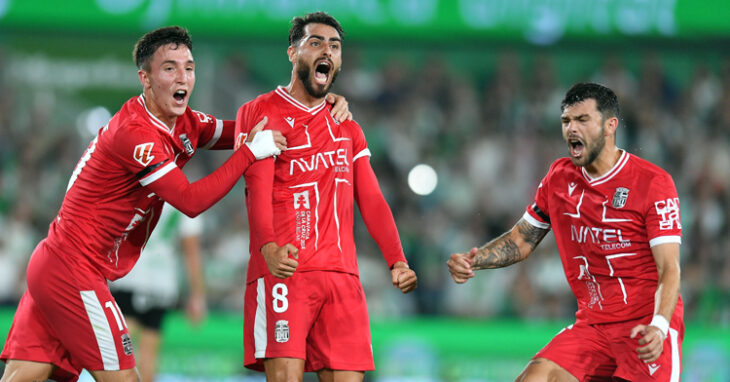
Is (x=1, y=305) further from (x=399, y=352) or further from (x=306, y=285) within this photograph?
(x=306, y=285)

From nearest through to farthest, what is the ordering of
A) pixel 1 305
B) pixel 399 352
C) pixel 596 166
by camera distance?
pixel 596 166, pixel 399 352, pixel 1 305

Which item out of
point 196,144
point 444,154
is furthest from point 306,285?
point 444,154

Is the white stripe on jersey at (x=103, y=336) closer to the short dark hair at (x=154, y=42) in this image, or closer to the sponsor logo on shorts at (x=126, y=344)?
the sponsor logo on shorts at (x=126, y=344)

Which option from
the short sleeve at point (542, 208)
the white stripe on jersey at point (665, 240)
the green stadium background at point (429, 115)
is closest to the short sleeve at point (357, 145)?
the short sleeve at point (542, 208)

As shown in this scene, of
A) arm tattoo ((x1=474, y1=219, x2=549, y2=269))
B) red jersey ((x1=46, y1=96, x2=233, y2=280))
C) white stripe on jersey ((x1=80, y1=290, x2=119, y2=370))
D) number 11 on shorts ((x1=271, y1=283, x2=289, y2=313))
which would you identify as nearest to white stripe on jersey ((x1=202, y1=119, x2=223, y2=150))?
red jersey ((x1=46, y1=96, x2=233, y2=280))

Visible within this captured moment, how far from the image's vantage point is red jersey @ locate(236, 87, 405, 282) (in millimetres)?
5082

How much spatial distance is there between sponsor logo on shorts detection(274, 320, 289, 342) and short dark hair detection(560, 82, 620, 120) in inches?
83.2

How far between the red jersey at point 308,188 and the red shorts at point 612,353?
1151mm

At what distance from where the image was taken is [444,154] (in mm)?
11484

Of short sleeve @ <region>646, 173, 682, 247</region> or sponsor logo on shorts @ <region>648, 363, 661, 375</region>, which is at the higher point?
short sleeve @ <region>646, 173, 682, 247</region>

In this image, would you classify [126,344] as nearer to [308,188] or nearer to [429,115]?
[308,188]

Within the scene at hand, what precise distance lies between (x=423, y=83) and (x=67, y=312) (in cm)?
767

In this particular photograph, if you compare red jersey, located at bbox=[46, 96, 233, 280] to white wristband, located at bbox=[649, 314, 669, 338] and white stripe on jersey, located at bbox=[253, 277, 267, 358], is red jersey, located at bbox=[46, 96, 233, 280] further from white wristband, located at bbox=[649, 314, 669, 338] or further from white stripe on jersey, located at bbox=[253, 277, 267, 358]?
white wristband, located at bbox=[649, 314, 669, 338]

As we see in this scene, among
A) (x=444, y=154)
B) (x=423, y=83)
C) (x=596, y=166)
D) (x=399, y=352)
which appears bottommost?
(x=399, y=352)
